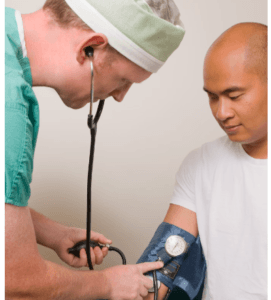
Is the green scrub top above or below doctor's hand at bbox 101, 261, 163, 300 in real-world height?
above

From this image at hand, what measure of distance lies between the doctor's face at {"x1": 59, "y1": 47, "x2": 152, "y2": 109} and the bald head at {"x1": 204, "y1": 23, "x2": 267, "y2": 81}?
0.28 metres

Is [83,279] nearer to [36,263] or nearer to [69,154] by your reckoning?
[36,263]

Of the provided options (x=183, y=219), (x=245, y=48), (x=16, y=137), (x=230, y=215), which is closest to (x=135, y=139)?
(x=183, y=219)

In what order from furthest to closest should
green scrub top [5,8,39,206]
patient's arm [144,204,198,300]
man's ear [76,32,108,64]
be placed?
patient's arm [144,204,198,300], man's ear [76,32,108,64], green scrub top [5,8,39,206]

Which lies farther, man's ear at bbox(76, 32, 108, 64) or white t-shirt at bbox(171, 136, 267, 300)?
white t-shirt at bbox(171, 136, 267, 300)

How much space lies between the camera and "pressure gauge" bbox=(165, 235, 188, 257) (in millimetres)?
1183

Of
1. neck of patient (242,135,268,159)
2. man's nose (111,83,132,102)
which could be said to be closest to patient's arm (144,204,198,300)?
neck of patient (242,135,268,159)

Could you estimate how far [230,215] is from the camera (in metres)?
1.19

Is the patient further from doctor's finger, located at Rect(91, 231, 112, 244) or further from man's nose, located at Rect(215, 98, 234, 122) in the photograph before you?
doctor's finger, located at Rect(91, 231, 112, 244)

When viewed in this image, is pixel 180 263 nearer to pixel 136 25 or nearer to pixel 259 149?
pixel 259 149

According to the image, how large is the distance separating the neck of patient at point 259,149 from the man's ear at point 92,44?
2.21 ft

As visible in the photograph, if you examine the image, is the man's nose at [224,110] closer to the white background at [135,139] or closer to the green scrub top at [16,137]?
the green scrub top at [16,137]

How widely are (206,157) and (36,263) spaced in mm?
845

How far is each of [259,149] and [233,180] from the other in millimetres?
155
